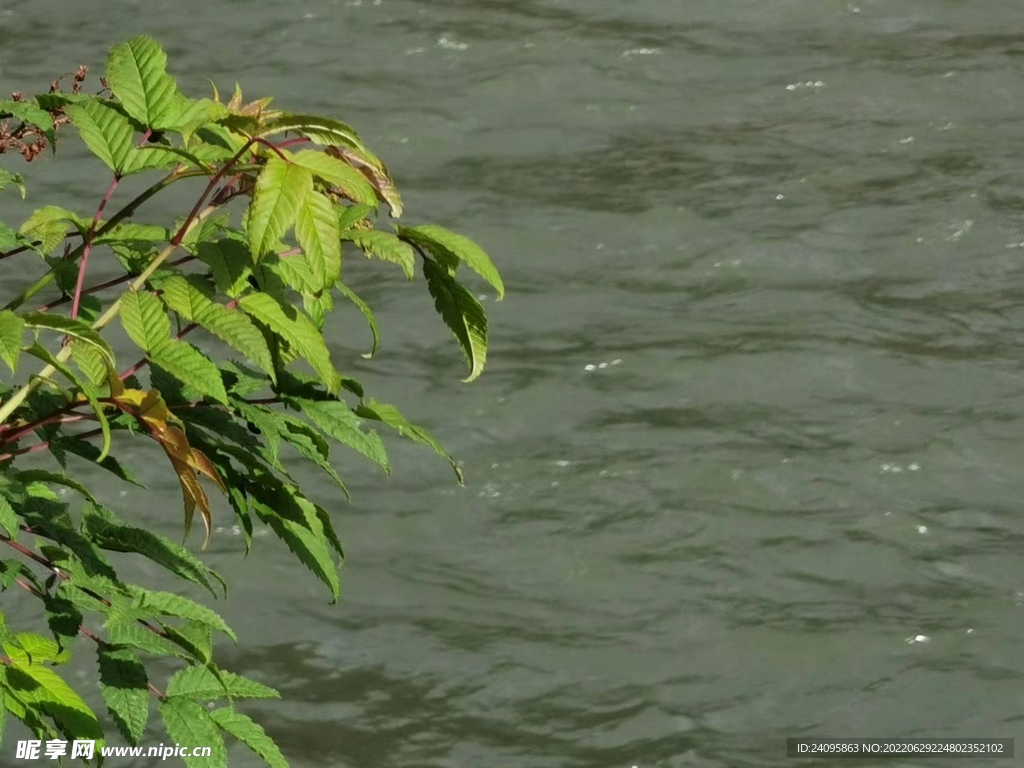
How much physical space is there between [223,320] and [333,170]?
18 centimetres

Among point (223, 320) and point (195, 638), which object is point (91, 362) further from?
point (195, 638)

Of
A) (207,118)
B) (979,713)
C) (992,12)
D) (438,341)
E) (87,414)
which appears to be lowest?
(979,713)

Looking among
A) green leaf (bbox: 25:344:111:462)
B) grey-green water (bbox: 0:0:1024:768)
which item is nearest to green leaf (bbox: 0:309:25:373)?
green leaf (bbox: 25:344:111:462)

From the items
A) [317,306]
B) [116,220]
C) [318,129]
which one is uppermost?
[318,129]

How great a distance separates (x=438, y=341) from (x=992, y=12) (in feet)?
11.2

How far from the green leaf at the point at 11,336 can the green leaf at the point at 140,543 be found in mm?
341

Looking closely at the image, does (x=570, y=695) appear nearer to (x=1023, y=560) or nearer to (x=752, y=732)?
(x=752, y=732)

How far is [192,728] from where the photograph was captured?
1688mm

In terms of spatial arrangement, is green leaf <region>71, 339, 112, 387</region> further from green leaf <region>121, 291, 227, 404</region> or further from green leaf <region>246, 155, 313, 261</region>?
green leaf <region>246, 155, 313, 261</region>

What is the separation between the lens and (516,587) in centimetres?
440

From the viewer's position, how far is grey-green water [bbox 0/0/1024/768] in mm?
4055

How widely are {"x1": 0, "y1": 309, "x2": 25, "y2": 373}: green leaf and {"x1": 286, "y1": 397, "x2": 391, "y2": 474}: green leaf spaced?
1.32 feet

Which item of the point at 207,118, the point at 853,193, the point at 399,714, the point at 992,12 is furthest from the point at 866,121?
the point at 207,118

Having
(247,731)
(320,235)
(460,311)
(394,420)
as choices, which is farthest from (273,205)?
(247,731)
